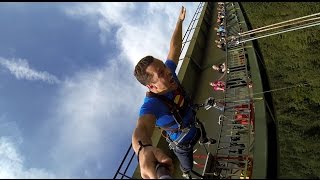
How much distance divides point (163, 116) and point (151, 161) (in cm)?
230

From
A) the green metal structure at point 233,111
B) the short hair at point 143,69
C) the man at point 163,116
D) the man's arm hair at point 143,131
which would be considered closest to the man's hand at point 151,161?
the man at point 163,116

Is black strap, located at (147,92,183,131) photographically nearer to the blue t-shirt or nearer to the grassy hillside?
the blue t-shirt

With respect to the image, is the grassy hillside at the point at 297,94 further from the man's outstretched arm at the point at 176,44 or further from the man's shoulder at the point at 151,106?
the man's shoulder at the point at 151,106

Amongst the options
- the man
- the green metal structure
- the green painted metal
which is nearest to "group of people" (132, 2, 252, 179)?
the man

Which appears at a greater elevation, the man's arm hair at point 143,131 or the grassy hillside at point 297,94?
the grassy hillside at point 297,94

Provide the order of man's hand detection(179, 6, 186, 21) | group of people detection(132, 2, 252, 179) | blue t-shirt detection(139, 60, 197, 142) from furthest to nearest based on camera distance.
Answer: man's hand detection(179, 6, 186, 21), blue t-shirt detection(139, 60, 197, 142), group of people detection(132, 2, 252, 179)

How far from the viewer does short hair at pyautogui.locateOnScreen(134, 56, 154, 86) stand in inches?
229

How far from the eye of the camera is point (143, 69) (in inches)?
229

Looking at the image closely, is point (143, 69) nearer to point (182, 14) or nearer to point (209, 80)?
point (182, 14)

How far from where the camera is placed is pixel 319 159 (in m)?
14.7

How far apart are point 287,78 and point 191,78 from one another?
4156 mm

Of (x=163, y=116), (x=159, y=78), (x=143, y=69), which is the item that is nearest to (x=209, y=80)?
(x=163, y=116)

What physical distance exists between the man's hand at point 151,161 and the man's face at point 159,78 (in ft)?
5.90

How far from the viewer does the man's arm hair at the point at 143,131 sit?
15.4 ft
